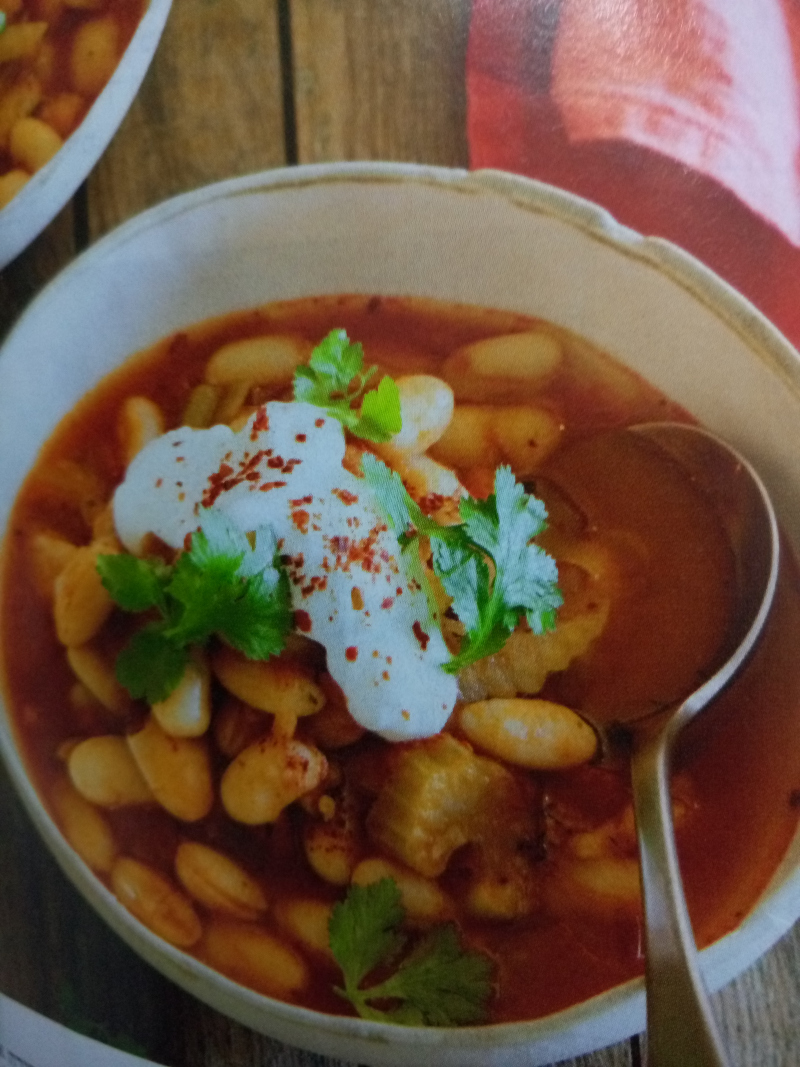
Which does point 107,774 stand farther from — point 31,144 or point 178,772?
point 31,144

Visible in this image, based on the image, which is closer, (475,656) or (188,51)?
(475,656)

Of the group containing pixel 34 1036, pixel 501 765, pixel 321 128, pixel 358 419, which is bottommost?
pixel 34 1036

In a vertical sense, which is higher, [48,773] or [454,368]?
[454,368]


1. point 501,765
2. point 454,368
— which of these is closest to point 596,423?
point 454,368

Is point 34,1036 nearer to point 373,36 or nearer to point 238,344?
point 238,344

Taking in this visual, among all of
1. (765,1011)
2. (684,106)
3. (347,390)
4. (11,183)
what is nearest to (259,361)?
(347,390)

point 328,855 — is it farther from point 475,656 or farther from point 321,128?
point 321,128

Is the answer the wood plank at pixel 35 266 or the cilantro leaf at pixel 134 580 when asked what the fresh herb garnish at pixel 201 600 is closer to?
the cilantro leaf at pixel 134 580
